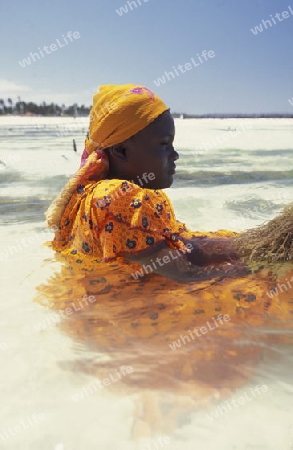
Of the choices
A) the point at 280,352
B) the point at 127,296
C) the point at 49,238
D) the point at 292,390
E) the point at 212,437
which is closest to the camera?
the point at 212,437

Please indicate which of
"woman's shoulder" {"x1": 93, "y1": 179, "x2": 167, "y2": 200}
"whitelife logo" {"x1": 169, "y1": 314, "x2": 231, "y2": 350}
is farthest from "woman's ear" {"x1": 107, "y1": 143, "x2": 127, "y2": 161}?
"whitelife logo" {"x1": 169, "y1": 314, "x2": 231, "y2": 350}

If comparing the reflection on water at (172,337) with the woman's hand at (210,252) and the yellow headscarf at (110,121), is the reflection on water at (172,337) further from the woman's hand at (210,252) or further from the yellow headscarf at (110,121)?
the yellow headscarf at (110,121)

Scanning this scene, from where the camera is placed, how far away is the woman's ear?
2.08 metres

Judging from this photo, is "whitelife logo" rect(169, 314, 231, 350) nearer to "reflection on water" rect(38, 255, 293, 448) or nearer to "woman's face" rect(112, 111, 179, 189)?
"reflection on water" rect(38, 255, 293, 448)

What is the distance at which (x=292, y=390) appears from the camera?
1.62 metres

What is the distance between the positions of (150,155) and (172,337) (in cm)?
85

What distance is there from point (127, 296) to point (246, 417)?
78cm

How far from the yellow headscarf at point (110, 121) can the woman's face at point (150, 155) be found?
38mm

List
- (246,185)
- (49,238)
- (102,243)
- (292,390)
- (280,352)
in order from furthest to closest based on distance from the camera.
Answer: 1. (246,185)
2. (49,238)
3. (102,243)
4. (280,352)
5. (292,390)

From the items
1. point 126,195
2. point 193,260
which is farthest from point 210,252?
point 126,195

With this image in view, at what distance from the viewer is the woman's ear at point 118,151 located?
208cm

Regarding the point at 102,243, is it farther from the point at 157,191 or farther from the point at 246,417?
the point at 246,417

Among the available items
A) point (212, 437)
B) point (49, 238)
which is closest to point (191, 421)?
point (212, 437)

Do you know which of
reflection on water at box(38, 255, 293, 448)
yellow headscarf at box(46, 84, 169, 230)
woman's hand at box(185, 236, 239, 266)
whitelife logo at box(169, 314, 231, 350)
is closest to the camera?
reflection on water at box(38, 255, 293, 448)
